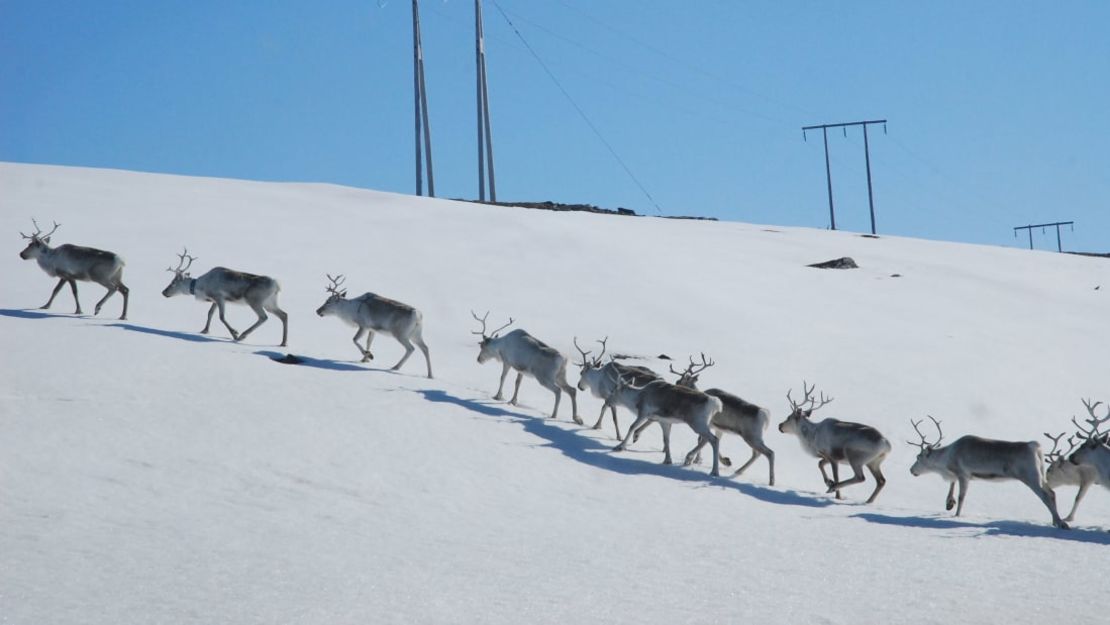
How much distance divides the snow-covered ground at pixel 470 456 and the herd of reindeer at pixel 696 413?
54cm

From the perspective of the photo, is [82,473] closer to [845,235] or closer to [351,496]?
[351,496]

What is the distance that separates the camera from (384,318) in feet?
59.6

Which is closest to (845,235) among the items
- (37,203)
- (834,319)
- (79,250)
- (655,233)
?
(655,233)

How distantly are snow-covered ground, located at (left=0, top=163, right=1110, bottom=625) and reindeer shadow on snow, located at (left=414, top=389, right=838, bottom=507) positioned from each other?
6cm

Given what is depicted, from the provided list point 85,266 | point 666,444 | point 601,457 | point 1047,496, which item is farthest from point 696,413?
point 85,266

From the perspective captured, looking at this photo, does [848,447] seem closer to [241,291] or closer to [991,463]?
[991,463]

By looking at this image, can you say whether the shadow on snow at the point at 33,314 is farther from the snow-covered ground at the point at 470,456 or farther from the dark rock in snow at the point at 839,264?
the dark rock in snow at the point at 839,264

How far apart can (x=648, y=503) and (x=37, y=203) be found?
22706mm

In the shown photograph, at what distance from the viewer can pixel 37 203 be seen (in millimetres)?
28797

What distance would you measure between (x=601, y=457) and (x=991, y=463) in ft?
15.9

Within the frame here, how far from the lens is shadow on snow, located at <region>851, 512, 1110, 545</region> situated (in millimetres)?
11828

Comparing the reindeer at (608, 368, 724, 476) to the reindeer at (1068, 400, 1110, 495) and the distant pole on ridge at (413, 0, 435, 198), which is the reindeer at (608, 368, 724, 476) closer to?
the reindeer at (1068, 400, 1110, 495)

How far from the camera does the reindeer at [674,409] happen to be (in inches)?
578

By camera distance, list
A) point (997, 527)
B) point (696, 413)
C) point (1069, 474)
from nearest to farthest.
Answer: point (997, 527), point (1069, 474), point (696, 413)
